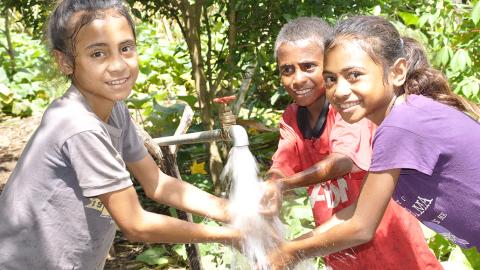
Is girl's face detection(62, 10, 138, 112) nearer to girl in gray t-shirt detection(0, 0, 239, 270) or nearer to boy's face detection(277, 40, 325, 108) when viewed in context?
girl in gray t-shirt detection(0, 0, 239, 270)

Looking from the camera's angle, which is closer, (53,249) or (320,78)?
(53,249)

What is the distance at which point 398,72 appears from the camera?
1.85m

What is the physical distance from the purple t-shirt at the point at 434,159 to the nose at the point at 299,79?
26.2 inches

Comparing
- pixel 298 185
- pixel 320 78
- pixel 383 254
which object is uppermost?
pixel 320 78

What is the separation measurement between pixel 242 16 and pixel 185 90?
3666 millimetres

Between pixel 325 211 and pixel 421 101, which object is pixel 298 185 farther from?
pixel 421 101

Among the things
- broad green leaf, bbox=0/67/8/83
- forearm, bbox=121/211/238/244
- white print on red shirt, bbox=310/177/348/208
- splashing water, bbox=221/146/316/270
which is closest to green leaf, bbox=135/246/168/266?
splashing water, bbox=221/146/316/270

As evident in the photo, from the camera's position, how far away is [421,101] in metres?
1.75

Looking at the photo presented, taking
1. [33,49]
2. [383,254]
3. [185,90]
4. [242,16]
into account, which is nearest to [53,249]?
[383,254]

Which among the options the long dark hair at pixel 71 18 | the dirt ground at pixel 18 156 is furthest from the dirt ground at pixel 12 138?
the long dark hair at pixel 71 18

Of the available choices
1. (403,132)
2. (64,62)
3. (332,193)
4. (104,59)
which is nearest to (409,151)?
(403,132)

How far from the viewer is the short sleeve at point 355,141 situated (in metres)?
2.11

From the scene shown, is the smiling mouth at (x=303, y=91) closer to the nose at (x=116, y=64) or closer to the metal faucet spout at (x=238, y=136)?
the metal faucet spout at (x=238, y=136)

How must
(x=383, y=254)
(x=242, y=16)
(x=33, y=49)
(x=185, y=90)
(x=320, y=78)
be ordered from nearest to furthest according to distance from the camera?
1. (x=383, y=254)
2. (x=320, y=78)
3. (x=242, y=16)
4. (x=185, y=90)
5. (x=33, y=49)
